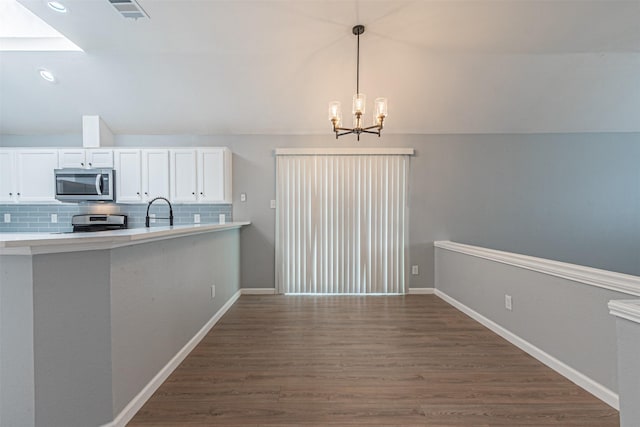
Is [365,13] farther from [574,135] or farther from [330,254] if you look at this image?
[574,135]

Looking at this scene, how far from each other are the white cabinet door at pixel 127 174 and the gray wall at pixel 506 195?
29.7 inches

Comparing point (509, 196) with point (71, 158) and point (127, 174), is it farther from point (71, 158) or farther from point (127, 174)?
point (71, 158)

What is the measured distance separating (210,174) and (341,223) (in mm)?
1960

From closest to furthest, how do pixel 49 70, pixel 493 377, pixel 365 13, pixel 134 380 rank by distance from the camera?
pixel 134 380
pixel 493 377
pixel 365 13
pixel 49 70

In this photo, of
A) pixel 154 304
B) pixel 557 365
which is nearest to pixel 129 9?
pixel 154 304

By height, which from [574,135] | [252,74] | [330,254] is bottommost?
[330,254]

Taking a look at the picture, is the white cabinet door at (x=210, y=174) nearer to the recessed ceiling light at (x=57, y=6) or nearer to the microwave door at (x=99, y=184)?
the microwave door at (x=99, y=184)

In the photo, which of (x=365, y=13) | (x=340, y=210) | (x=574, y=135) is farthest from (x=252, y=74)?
(x=574, y=135)

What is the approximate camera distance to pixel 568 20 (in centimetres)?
302

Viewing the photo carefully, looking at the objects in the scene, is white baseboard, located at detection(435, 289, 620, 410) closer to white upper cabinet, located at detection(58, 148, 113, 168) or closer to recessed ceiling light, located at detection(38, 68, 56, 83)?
white upper cabinet, located at detection(58, 148, 113, 168)

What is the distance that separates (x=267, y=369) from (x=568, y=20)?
4317mm

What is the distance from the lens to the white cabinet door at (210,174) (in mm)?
4078

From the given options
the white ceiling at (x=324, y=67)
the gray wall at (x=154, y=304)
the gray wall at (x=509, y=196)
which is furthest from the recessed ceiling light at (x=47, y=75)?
the gray wall at (x=154, y=304)

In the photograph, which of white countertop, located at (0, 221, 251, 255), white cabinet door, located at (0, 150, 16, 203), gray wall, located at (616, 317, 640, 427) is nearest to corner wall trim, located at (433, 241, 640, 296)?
gray wall, located at (616, 317, 640, 427)
